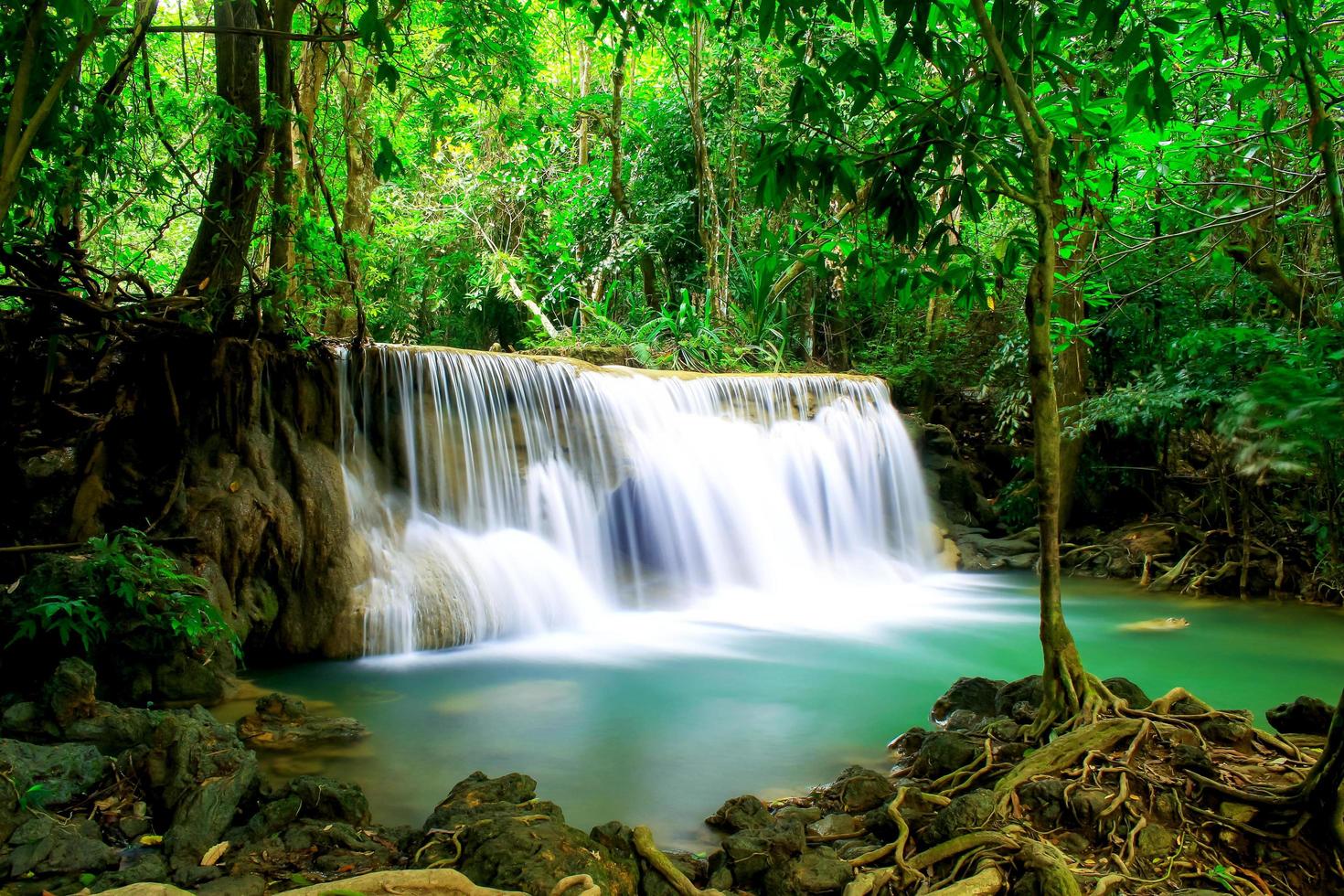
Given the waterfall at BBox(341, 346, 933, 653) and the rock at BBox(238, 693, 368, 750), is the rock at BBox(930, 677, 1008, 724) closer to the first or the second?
the rock at BBox(238, 693, 368, 750)

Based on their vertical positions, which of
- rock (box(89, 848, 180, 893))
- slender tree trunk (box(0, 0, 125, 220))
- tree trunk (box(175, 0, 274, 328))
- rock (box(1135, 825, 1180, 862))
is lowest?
rock (box(1135, 825, 1180, 862))

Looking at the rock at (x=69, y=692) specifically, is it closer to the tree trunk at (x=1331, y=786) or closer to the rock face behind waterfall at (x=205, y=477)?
the rock face behind waterfall at (x=205, y=477)

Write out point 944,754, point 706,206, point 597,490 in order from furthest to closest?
A: point 706,206, point 597,490, point 944,754

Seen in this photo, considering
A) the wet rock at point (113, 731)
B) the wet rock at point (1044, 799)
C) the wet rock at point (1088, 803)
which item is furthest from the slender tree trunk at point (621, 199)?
the wet rock at point (1088, 803)

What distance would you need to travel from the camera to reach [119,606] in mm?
5273

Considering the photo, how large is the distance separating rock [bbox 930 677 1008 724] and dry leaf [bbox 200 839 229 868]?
3870 mm

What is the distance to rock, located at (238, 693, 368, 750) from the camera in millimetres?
4883

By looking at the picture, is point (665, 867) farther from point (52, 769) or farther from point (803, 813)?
point (52, 769)

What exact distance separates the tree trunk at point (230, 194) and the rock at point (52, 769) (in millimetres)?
3793

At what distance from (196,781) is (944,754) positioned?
3188 mm

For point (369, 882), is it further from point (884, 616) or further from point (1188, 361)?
point (1188, 361)

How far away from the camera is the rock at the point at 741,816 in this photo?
12.1ft

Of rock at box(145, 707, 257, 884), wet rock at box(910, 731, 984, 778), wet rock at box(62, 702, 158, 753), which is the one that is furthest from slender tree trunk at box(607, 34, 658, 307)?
rock at box(145, 707, 257, 884)

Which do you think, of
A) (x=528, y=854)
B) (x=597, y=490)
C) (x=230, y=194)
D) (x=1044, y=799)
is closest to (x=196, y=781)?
(x=528, y=854)
